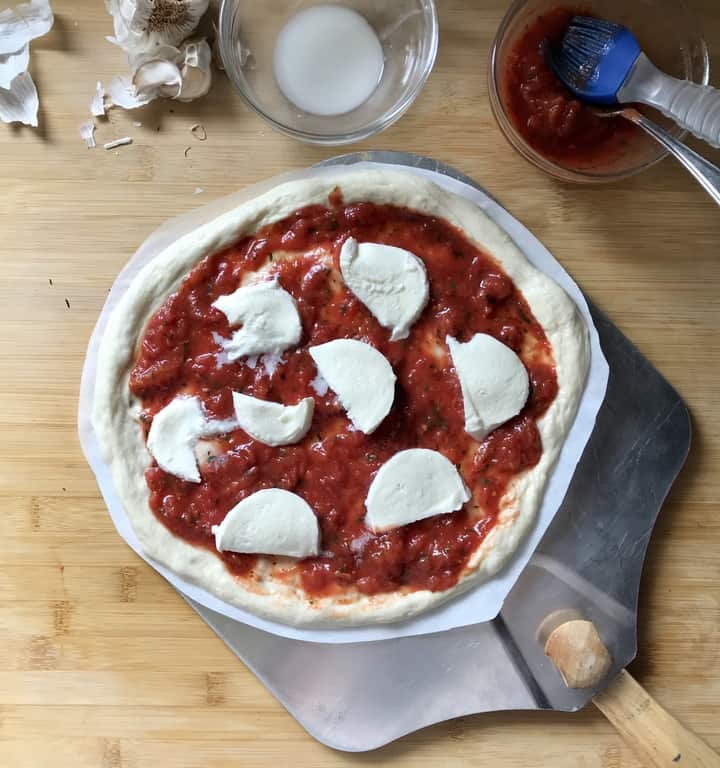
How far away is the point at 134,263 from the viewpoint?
2256 millimetres

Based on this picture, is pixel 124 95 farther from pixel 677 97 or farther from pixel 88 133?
pixel 677 97

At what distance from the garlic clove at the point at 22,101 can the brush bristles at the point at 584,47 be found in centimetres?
153

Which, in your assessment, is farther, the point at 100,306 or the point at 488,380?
the point at 100,306

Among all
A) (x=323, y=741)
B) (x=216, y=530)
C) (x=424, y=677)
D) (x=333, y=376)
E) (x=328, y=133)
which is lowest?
(x=323, y=741)

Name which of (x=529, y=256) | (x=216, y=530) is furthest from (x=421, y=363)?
(x=216, y=530)

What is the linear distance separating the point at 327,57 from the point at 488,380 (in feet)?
3.38

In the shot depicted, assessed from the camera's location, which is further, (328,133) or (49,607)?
(49,607)

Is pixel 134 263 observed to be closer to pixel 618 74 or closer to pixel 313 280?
pixel 313 280

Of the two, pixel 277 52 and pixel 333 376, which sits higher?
pixel 277 52

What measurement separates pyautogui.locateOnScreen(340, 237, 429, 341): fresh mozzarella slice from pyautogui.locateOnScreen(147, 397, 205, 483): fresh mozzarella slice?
0.59 metres

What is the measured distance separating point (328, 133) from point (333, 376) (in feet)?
2.26

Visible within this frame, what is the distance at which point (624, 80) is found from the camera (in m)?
2.07

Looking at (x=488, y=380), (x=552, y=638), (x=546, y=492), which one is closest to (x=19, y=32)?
(x=488, y=380)

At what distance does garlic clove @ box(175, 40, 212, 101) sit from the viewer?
2.19m
